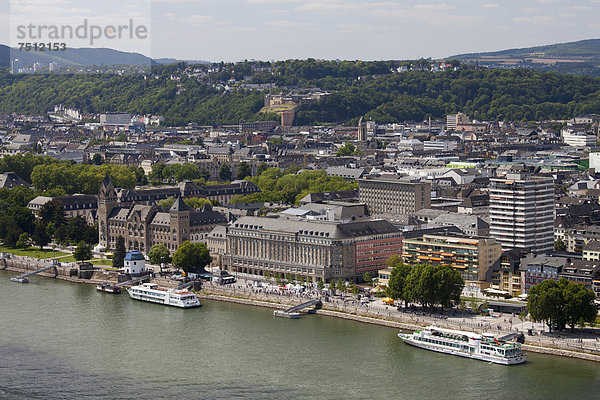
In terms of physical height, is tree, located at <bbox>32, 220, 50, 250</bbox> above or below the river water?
above

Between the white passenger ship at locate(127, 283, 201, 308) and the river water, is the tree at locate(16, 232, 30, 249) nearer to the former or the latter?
the white passenger ship at locate(127, 283, 201, 308)

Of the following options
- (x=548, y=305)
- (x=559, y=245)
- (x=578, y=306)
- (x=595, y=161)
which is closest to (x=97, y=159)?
(x=595, y=161)

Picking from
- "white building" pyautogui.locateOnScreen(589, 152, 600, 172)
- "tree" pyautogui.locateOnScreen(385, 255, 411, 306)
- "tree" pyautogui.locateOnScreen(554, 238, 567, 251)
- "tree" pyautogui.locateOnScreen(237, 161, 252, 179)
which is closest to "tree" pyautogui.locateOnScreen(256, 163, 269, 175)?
"tree" pyautogui.locateOnScreen(237, 161, 252, 179)

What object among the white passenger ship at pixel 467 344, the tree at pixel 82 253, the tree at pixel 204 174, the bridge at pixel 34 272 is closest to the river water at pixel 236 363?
the white passenger ship at pixel 467 344

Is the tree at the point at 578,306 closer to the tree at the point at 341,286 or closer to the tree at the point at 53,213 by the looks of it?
the tree at the point at 341,286

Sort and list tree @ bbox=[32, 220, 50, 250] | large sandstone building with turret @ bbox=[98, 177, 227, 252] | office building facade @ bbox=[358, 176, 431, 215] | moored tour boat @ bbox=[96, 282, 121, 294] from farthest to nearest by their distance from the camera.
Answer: office building facade @ bbox=[358, 176, 431, 215], tree @ bbox=[32, 220, 50, 250], large sandstone building with turret @ bbox=[98, 177, 227, 252], moored tour boat @ bbox=[96, 282, 121, 294]

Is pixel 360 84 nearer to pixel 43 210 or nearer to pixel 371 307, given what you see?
pixel 43 210
